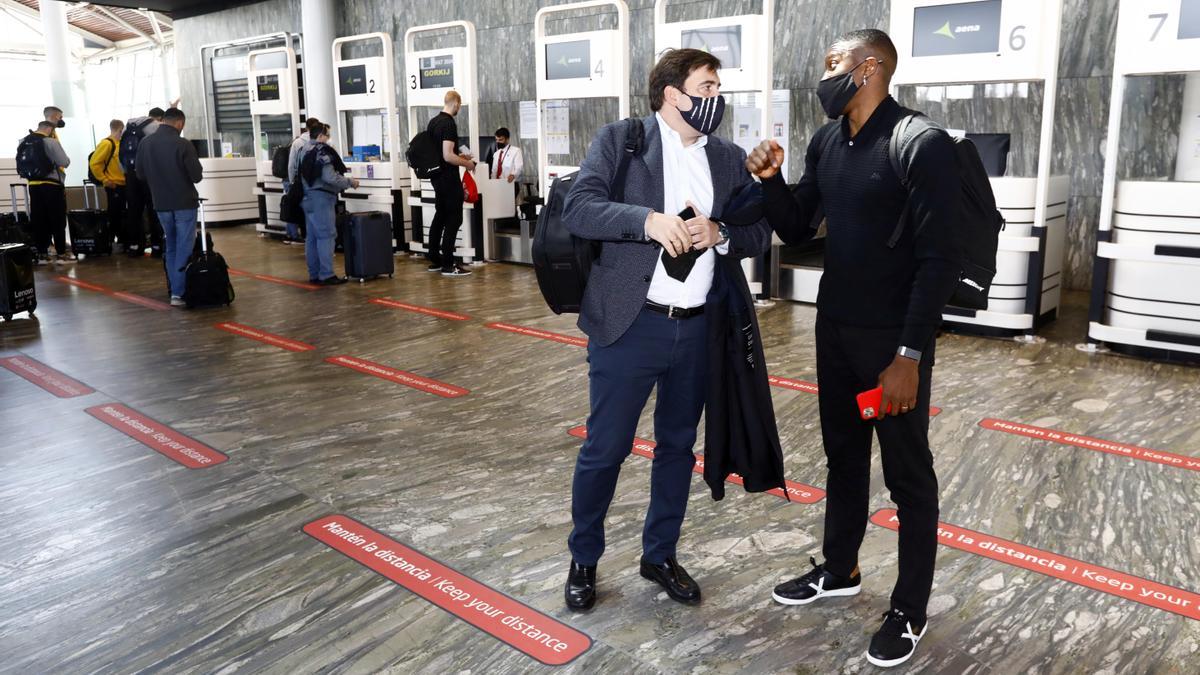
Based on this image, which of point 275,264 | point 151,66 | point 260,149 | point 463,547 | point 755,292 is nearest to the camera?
point 463,547

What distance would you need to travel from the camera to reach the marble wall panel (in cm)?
696

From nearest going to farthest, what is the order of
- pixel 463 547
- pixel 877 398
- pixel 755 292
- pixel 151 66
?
pixel 877 398, pixel 463 547, pixel 755 292, pixel 151 66

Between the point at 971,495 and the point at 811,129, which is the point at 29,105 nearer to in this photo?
the point at 811,129

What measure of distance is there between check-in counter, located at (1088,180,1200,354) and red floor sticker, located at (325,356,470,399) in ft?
12.6

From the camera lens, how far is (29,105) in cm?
2380

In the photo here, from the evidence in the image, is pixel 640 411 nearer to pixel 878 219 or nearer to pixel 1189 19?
pixel 878 219

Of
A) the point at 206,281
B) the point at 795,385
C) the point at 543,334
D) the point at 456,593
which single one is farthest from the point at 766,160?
the point at 206,281

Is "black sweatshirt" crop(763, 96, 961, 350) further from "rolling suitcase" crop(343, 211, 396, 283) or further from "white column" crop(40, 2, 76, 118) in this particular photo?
"white column" crop(40, 2, 76, 118)

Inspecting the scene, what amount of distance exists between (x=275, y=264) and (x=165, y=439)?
19.4ft

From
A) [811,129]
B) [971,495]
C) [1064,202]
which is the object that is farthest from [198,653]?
[811,129]

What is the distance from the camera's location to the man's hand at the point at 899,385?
6.55 ft

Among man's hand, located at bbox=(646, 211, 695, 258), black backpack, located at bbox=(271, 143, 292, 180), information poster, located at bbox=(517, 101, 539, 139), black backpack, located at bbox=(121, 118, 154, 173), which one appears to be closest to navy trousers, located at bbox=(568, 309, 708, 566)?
man's hand, located at bbox=(646, 211, 695, 258)

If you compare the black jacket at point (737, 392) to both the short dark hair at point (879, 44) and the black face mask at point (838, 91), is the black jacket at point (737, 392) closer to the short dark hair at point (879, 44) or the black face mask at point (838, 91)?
the black face mask at point (838, 91)

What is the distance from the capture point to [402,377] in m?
5.04
